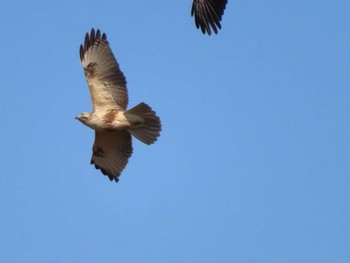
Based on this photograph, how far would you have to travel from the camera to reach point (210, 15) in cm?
1573

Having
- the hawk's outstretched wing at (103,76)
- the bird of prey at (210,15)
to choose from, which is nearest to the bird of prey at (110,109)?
the hawk's outstretched wing at (103,76)

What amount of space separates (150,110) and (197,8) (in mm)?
1463

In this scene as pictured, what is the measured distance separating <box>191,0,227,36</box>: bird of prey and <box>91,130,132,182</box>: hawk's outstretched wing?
6.74 feet

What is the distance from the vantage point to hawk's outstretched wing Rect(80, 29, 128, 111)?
16.8 m

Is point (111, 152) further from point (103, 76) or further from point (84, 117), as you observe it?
point (103, 76)

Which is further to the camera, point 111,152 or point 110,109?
point 111,152

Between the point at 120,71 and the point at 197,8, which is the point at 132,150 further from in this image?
the point at 197,8

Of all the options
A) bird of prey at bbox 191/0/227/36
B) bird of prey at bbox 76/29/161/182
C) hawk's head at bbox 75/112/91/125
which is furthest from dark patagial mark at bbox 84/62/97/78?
bird of prey at bbox 191/0/227/36

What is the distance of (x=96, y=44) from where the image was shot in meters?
17.0

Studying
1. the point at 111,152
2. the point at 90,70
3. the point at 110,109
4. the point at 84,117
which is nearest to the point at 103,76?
the point at 90,70

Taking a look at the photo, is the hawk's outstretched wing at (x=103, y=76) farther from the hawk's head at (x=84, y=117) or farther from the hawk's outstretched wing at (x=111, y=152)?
the hawk's outstretched wing at (x=111, y=152)

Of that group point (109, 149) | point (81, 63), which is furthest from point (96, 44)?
point (109, 149)

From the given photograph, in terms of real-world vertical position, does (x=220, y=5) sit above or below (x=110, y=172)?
above

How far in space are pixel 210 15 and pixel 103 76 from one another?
6.15 feet
